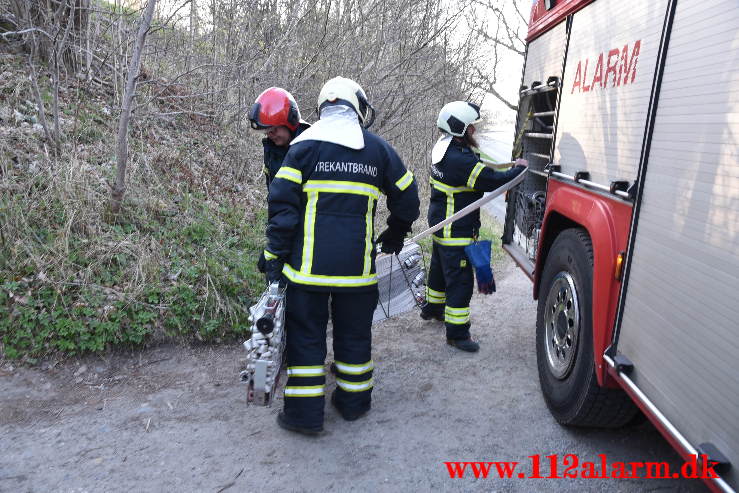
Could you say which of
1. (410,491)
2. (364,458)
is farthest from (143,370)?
(410,491)

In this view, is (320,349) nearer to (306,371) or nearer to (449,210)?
(306,371)

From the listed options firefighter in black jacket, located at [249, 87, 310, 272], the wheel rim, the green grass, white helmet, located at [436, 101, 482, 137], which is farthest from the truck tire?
the green grass

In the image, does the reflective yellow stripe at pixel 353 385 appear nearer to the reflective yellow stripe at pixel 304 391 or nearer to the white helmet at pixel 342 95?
the reflective yellow stripe at pixel 304 391

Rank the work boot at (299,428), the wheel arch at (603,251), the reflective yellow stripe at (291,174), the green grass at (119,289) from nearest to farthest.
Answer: the wheel arch at (603,251)
the reflective yellow stripe at (291,174)
the work boot at (299,428)
the green grass at (119,289)

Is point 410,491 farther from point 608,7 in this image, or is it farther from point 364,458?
point 608,7

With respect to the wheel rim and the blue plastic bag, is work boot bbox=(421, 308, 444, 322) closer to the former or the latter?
the blue plastic bag

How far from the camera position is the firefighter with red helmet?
11.5 ft

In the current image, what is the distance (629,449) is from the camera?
123 inches

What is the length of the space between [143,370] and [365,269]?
191cm

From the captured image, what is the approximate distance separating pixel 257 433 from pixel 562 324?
6.28ft

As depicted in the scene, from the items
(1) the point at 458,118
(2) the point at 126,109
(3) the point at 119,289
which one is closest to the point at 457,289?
(1) the point at 458,118

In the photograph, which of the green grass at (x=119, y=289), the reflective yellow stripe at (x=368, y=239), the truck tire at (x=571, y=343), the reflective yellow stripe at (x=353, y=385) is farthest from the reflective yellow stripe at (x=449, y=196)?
the green grass at (x=119, y=289)

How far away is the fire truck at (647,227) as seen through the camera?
72.9 inches

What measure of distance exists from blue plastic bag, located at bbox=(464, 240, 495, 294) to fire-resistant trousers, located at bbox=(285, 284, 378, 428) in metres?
1.24
